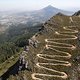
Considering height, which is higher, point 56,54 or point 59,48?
point 59,48

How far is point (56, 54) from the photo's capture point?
105000 mm

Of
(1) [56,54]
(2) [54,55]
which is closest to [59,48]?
(1) [56,54]

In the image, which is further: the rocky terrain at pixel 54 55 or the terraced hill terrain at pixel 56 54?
the terraced hill terrain at pixel 56 54

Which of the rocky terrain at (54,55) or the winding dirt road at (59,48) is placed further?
the winding dirt road at (59,48)

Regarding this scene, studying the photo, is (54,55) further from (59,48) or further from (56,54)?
(59,48)

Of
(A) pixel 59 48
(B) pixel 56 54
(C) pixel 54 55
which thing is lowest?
(C) pixel 54 55

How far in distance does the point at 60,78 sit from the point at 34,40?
38.6 meters

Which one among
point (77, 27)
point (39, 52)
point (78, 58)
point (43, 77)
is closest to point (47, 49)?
point (39, 52)

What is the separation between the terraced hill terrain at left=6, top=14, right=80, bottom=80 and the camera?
9012 cm

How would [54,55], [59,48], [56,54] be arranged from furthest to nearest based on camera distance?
[59,48] < [56,54] < [54,55]

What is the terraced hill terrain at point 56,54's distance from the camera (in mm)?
90125

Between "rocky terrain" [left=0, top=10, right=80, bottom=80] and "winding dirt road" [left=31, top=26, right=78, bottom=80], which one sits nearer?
"rocky terrain" [left=0, top=10, right=80, bottom=80]

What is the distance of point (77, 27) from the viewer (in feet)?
445

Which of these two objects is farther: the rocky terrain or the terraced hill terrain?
the terraced hill terrain
